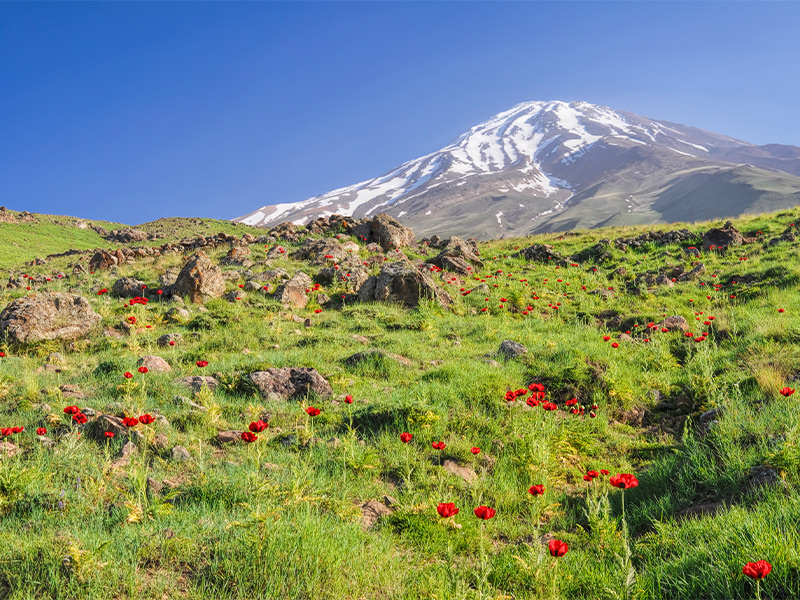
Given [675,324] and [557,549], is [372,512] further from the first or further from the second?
[675,324]

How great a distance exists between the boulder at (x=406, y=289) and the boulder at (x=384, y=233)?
8.49 m

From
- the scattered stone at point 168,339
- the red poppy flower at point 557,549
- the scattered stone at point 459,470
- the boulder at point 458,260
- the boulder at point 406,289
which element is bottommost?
the scattered stone at point 459,470

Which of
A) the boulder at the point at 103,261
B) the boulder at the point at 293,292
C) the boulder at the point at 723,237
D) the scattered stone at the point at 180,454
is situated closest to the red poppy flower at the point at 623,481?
the scattered stone at the point at 180,454

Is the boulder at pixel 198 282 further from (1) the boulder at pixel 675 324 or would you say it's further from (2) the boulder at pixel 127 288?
(1) the boulder at pixel 675 324

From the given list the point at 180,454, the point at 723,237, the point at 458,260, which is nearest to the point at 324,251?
the point at 458,260

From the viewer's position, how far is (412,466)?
15.8ft

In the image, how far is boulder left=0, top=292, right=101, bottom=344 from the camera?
27.9 feet

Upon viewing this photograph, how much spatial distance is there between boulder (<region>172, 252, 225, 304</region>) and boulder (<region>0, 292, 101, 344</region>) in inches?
108

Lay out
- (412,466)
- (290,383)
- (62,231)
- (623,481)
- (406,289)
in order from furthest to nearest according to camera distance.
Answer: (62,231)
(406,289)
(290,383)
(412,466)
(623,481)

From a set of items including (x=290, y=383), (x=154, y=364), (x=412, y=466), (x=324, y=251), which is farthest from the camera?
(x=324, y=251)

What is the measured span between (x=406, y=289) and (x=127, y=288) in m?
8.42

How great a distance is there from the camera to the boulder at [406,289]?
12992mm

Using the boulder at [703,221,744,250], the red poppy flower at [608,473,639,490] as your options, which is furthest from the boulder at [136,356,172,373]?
the boulder at [703,221,744,250]

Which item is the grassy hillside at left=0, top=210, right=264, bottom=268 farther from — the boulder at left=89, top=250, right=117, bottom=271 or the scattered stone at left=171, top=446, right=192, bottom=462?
the scattered stone at left=171, top=446, right=192, bottom=462
